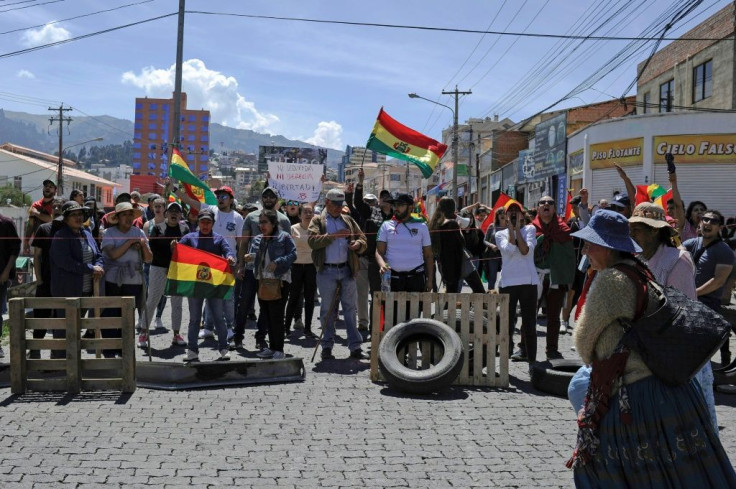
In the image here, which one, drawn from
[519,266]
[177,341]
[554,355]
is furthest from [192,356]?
[554,355]

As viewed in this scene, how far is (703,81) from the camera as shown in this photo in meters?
34.3

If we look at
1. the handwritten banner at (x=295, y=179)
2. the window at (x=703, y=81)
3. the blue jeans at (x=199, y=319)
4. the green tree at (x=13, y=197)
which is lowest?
the blue jeans at (x=199, y=319)

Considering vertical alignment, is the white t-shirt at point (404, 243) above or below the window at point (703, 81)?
below

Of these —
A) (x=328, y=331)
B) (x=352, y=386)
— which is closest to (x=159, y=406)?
(x=352, y=386)

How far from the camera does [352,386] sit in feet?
25.4

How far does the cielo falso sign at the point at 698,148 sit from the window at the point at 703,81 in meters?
4.93

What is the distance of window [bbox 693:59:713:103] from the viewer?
33500 mm

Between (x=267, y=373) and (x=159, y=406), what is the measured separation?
51.9 inches

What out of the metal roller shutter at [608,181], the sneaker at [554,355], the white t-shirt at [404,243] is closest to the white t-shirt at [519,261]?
the white t-shirt at [404,243]

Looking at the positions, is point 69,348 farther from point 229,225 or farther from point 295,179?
point 295,179

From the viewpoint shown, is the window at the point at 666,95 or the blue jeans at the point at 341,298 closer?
the blue jeans at the point at 341,298

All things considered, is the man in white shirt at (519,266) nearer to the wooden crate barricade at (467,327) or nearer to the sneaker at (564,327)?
the wooden crate barricade at (467,327)

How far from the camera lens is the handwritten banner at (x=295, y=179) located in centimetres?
2014

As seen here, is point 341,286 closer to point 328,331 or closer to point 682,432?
point 328,331
